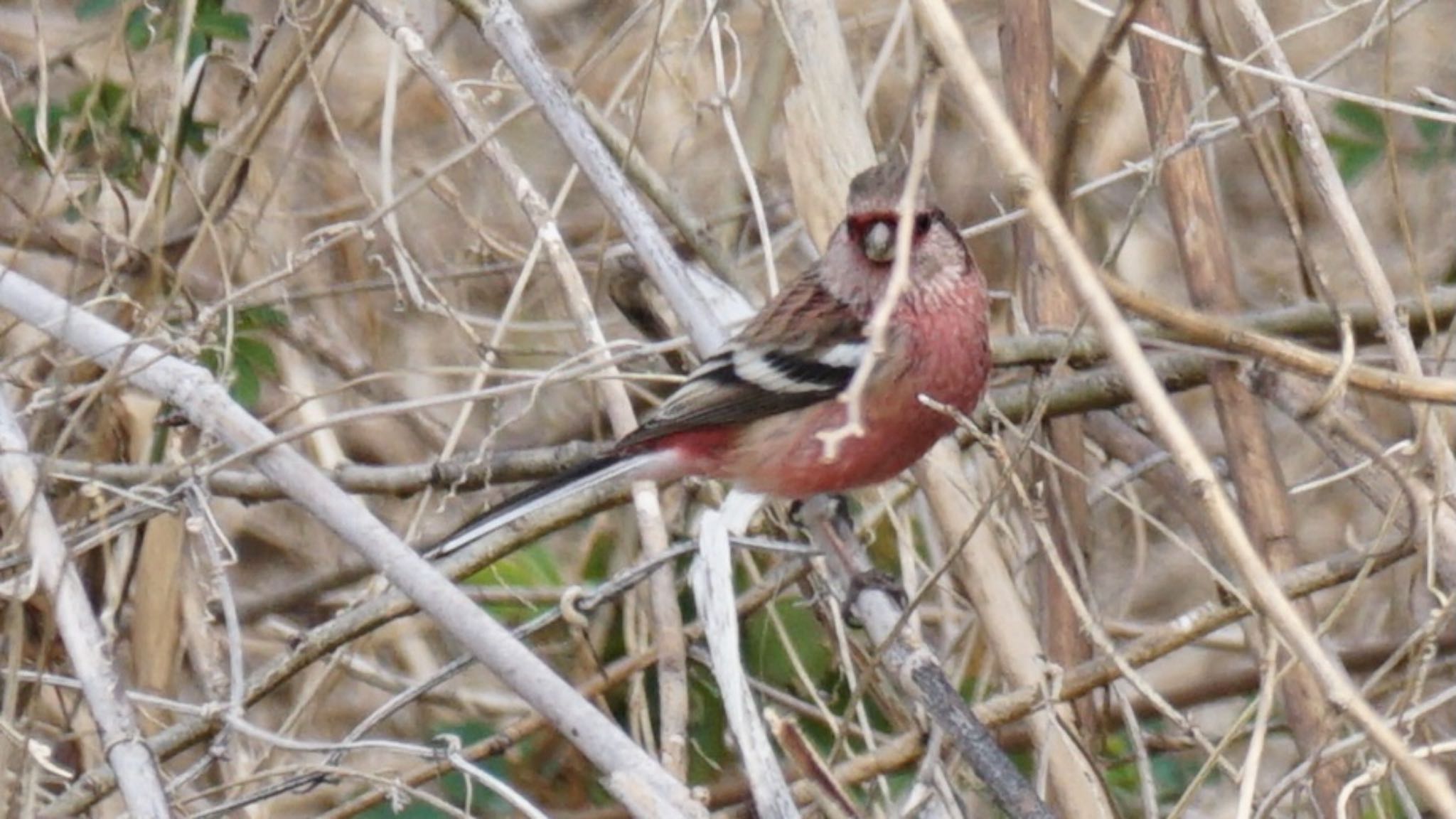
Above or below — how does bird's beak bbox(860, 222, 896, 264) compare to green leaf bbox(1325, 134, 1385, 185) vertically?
above

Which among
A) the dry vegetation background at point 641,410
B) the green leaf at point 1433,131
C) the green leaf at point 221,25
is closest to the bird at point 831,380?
the dry vegetation background at point 641,410

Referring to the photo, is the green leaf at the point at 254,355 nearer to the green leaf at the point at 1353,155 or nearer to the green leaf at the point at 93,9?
the green leaf at the point at 93,9

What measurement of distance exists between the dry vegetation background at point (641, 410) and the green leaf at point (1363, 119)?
0.04ft

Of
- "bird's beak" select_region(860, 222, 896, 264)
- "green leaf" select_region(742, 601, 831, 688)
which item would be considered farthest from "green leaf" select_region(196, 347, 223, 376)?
"bird's beak" select_region(860, 222, 896, 264)

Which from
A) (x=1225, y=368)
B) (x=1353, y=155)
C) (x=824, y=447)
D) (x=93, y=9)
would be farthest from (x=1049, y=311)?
(x=93, y=9)

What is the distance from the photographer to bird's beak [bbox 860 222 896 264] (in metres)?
3.55

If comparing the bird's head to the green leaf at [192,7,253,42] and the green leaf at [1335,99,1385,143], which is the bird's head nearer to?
the green leaf at [1335,99,1385,143]

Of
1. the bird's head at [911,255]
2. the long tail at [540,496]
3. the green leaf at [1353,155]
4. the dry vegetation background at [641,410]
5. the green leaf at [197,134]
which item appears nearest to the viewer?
the dry vegetation background at [641,410]

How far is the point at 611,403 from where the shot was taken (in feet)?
12.7

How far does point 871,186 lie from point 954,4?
2.43 metres

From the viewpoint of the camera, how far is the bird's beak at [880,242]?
3549 mm

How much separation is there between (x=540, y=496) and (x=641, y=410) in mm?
1320

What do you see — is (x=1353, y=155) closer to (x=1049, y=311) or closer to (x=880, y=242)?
(x=1049, y=311)

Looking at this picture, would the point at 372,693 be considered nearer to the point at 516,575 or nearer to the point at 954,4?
the point at 516,575
